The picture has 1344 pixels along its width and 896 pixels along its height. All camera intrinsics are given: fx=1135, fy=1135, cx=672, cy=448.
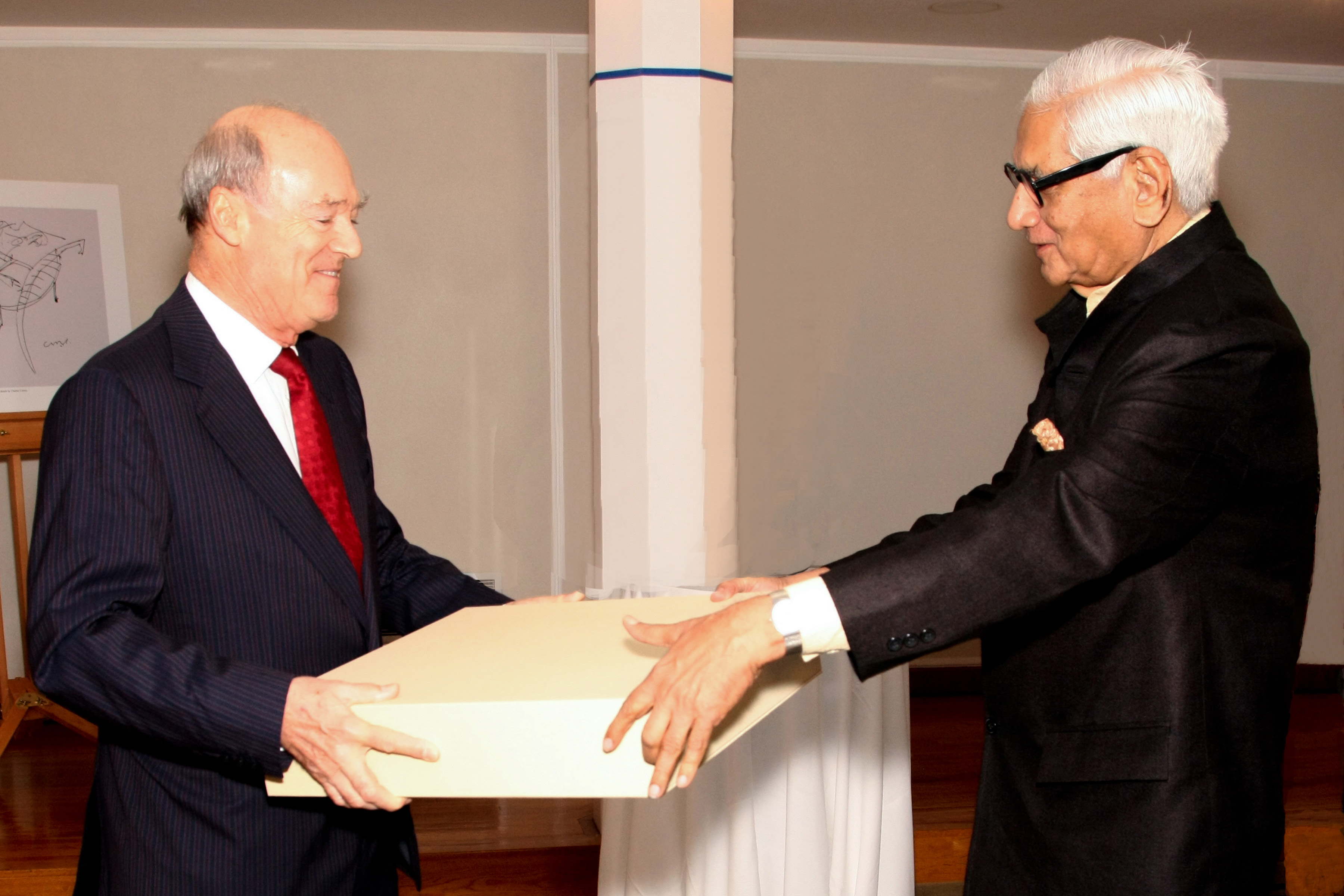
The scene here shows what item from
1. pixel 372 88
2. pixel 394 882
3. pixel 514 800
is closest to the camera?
pixel 394 882

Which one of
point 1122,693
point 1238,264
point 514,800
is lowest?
point 514,800

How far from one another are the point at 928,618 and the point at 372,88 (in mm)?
3832

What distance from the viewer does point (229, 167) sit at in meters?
1.51

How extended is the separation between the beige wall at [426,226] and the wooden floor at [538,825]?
0.88 m

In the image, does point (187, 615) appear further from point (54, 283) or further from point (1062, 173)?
point (54, 283)

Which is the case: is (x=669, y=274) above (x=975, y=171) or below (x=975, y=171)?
below

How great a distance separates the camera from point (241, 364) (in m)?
1.54

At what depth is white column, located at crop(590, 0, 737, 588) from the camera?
127 inches

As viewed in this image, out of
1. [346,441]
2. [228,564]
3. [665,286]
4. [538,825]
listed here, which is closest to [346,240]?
[346,441]

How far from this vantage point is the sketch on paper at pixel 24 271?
4.16 m

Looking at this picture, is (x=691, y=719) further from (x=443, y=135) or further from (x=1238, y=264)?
(x=443, y=135)

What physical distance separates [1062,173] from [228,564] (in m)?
1.14

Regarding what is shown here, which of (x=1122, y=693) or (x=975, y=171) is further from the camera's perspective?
(x=975, y=171)

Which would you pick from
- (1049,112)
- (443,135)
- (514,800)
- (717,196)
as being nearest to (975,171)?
(717,196)
